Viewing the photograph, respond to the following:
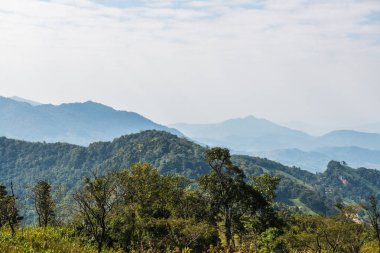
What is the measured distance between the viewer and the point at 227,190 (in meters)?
51.3

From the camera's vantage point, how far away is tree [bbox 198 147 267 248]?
49122 mm

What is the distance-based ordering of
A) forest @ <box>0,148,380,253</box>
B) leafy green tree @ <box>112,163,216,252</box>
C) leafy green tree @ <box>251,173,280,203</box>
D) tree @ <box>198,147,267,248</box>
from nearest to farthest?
leafy green tree @ <box>112,163,216,252</box>
forest @ <box>0,148,380,253</box>
tree @ <box>198,147,267,248</box>
leafy green tree @ <box>251,173,280,203</box>

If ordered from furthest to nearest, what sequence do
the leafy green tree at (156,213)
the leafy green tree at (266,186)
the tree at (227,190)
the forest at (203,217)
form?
the leafy green tree at (266,186)
the tree at (227,190)
the forest at (203,217)
the leafy green tree at (156,213)

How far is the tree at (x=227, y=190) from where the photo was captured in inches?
1934

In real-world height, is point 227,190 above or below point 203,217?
above

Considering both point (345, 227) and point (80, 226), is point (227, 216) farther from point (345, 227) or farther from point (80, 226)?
point (80, 226)

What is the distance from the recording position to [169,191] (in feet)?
186

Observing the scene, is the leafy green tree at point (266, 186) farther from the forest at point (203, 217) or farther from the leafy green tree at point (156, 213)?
the leafy green tree at point (156, 213)

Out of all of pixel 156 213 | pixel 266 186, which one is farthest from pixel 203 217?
pixel 266 186

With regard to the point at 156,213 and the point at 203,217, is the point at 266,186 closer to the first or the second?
the point at 203,217

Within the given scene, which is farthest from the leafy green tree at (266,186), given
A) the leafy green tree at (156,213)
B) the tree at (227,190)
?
the leafy green tree at (156,213)

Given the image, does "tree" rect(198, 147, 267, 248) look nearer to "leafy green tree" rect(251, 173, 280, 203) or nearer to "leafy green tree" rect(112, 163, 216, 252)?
"leafy green tree" rect(112, 163, 216, 252)

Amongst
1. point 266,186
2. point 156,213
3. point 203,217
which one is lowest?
point 203,217

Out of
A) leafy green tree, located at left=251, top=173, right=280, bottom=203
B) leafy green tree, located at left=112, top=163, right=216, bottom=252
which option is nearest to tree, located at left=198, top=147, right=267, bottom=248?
leafy green tree, located at left=112, top=163, right=216, bottom=252
